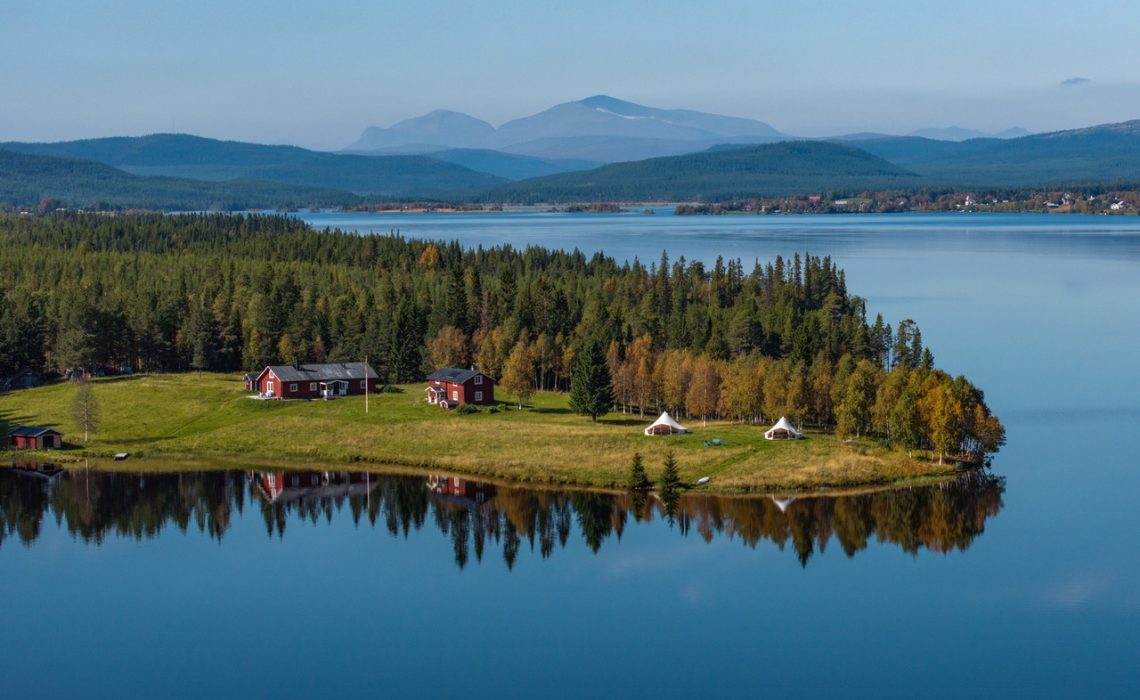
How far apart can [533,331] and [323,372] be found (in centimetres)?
1315

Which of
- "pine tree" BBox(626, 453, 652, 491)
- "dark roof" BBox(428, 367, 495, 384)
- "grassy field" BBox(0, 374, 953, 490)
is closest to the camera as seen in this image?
"pine tree" BBox(626, 453, 652, 491)

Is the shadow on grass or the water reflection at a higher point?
the shadow on grass

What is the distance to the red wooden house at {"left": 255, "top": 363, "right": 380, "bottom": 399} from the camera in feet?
222

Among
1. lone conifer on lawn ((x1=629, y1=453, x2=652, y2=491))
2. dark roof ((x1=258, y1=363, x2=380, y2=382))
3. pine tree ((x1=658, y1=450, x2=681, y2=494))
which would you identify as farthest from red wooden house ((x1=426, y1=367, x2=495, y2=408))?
pine tree ((x1=658, y1=450, x2=681, y2=494))

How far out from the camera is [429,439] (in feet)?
195

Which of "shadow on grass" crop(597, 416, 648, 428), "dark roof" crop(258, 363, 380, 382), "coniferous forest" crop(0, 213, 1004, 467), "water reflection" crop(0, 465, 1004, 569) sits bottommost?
"water reflection" crop(0, 465, 1004, 569)

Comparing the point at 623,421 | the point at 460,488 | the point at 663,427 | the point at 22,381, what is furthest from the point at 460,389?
the point at 22,381

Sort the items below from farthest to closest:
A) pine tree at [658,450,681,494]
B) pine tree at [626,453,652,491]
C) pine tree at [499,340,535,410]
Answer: pine tree at [499,340,535,410]
pine tree at [626,453,652,491]
pine tree at [658,450,681,494]

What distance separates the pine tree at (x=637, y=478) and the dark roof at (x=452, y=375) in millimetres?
15958

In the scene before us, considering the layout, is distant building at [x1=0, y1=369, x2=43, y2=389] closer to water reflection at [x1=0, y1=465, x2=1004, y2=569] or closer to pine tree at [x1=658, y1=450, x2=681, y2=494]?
water reflection at [x1=0, y1=465, x2=1004, y2=569]

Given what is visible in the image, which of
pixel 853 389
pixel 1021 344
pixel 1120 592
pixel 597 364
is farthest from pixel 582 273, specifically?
pixel 1120 592

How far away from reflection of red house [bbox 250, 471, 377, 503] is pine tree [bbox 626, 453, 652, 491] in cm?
1083

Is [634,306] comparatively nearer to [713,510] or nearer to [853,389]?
[853,389]

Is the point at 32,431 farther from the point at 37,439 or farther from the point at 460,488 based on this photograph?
the point at 460,488
